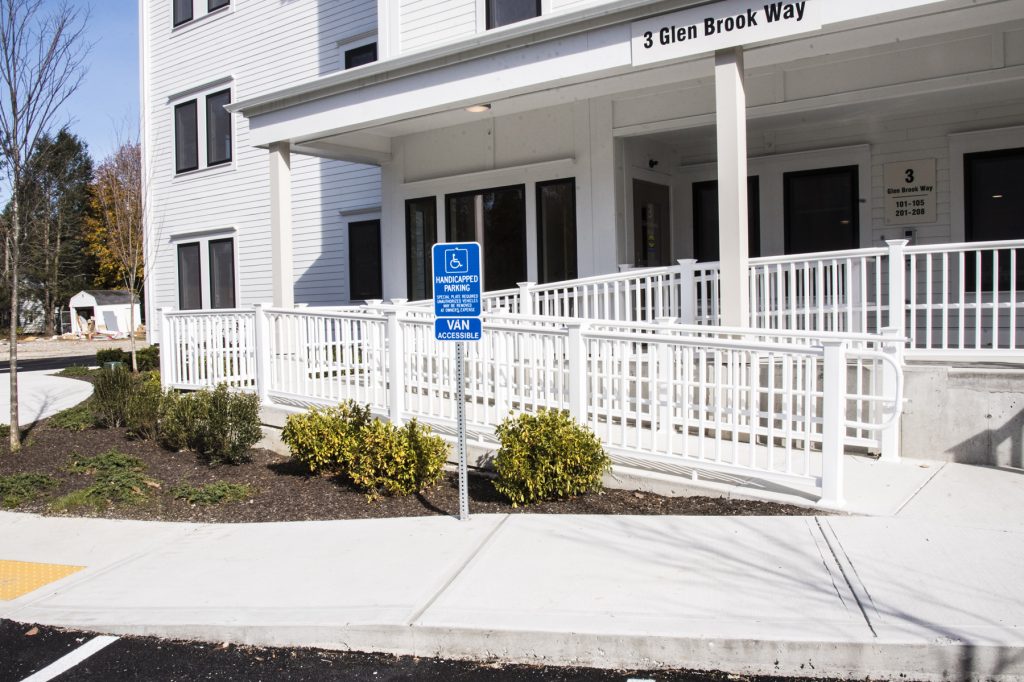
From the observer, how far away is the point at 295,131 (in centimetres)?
1188

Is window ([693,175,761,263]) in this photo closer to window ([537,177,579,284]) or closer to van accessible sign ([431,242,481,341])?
window ([537,177,579,284])

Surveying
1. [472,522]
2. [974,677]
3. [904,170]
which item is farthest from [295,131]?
[974,677]

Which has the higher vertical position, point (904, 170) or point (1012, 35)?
point (1012, 35)

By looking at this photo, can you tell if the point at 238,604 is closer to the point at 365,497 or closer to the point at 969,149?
the point at 365,497

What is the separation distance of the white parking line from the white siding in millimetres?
12331

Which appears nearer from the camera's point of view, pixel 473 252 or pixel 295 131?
pixel 473 252

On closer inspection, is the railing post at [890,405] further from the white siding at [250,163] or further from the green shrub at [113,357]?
the green shrub at [113,357]

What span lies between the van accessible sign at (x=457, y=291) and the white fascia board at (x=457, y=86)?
12.3 ft

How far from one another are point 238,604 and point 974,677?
3915 mm

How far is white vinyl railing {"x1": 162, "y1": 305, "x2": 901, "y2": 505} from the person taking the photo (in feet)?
21.1

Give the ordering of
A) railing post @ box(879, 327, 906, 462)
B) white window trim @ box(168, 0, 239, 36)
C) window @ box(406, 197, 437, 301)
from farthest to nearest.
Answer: white window trim @ box(168, 0, 239, 36) → window @ box(406, 197, 437, 301) → railing post @ box(879, 327, 906, 462)

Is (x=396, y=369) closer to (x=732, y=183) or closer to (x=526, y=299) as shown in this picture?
(x=526, y=299)

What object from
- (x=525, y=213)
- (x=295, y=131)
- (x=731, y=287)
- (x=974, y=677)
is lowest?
(x=974, y=677)

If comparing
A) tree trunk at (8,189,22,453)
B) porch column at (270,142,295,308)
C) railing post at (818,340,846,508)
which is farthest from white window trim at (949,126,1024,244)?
tree trunk at (8,189,22,453)
